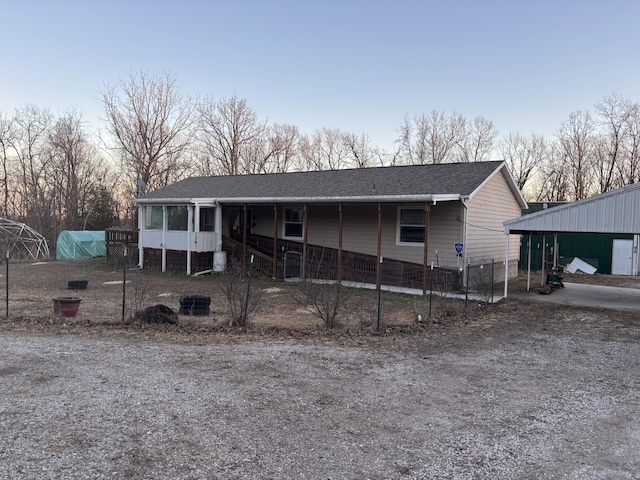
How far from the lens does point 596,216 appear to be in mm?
11711

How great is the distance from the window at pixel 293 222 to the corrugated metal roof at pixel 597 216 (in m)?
7.88

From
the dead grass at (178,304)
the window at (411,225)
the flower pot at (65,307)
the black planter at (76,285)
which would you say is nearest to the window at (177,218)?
the dead grass at (178,304)

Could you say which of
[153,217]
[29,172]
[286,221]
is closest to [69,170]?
[29,172]

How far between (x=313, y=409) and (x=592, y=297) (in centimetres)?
1215

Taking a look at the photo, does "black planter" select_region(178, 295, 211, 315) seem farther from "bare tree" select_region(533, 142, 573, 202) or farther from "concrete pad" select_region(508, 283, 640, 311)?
"bare tree" select_region(533, 142, 573, 202)

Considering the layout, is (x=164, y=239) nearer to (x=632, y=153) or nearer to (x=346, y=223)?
(x=346, y=223)

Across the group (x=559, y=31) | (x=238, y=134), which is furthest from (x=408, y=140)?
(x=559, y=31)

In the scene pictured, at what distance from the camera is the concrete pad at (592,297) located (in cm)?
1227

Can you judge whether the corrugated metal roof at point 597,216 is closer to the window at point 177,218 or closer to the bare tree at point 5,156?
the window at point 177,218

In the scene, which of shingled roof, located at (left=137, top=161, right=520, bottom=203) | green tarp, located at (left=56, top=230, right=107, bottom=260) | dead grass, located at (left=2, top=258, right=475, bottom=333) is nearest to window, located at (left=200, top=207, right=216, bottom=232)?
shingled roof, located at (left=137, top=161, right=520, bottom=203)

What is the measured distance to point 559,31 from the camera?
16.1 metres

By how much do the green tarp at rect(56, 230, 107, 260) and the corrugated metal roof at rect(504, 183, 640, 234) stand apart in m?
21.3

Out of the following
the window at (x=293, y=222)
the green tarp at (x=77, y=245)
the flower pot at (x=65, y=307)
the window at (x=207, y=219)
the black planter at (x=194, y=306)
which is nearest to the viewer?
the flower pot at (x=65, y=307)

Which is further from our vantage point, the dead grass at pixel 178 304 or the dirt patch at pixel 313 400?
the dead grass at pixel 178 304
